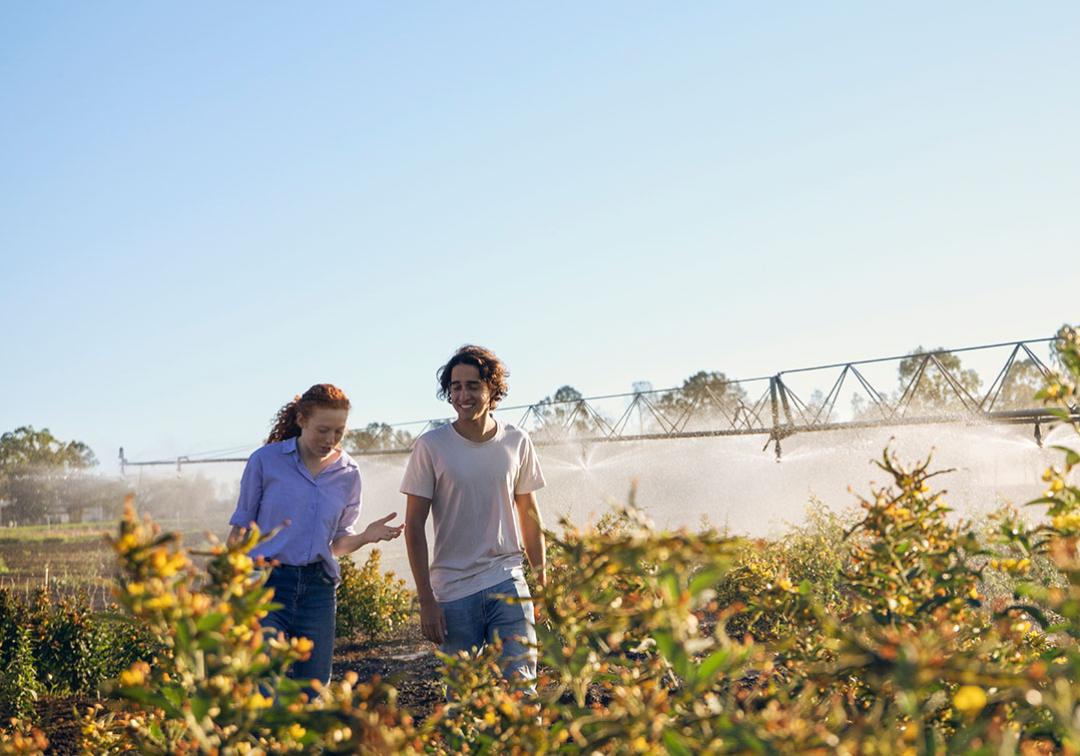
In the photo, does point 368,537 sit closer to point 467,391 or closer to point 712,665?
point 467,391

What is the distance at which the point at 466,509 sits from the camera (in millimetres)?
3637

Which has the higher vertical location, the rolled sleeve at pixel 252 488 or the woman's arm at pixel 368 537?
the rolled sleeve at pixel 252 488

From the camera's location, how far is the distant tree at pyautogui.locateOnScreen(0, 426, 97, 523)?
4797 cm

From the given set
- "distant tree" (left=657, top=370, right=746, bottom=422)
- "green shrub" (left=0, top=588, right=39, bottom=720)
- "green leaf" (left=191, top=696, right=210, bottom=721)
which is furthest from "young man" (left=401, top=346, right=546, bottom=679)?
"distant tree" (left=657, top=370, right=746, bottom=422)

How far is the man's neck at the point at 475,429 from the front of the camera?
3742 mm

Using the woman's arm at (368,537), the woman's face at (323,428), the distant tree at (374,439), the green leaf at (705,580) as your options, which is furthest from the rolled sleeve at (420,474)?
the distant tree at (374,439)

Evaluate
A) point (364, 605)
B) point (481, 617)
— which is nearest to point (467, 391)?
point (481, 617)

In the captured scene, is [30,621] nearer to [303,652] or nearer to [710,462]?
[303,652]

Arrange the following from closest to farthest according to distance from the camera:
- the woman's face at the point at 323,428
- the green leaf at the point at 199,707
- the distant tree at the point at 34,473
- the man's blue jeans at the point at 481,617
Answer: the green leaf at the point at 199,707
the man's blue jeans at the point at 481,617
the woman's face at the point at 323,428
the distant tree at the point at 34,473

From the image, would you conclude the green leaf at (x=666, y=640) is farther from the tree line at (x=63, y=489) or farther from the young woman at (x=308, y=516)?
the tree line at (x=63, y=489)

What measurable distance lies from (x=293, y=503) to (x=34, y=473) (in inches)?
2320

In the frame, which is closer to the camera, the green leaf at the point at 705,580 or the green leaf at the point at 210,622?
the green leaf at the point at 705,580

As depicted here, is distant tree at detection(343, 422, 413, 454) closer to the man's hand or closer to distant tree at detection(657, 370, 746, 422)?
distant tree at detection(657, 370, 746, 422)

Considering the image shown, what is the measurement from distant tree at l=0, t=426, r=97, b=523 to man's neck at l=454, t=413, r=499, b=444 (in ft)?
162
